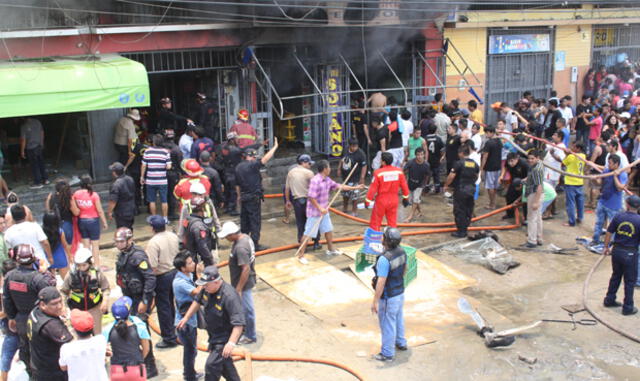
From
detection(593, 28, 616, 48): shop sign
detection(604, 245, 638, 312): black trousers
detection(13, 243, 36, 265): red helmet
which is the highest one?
detection(593, 28, 616, 48): shop sign

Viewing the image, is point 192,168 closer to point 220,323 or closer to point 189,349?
point 189,349

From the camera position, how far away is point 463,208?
36.4 ft

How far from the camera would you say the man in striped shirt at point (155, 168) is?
452 inches

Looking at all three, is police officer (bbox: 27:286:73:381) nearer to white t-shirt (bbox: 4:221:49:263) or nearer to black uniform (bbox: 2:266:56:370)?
black uniform (bbox: 2:266:56:370)

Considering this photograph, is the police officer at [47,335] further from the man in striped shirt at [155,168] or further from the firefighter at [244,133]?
the firefighter at [244,133]

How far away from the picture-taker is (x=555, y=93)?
18.8m

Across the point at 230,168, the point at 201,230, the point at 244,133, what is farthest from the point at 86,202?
the point at 244,133

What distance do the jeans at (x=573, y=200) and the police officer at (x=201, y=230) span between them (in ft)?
22.1

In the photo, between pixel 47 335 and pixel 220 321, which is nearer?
pixel 47 335

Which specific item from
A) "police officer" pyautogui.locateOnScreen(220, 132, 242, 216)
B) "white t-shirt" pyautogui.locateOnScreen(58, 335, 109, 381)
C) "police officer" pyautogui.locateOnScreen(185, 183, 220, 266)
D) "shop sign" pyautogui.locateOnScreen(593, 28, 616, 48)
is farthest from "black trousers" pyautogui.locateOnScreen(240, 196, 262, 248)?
"shop sign" pyautogui.locateOnScreen(593, 28, 616, 48)

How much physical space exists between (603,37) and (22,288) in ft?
67.1

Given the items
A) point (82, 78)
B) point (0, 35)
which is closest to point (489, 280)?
point (82, 78)

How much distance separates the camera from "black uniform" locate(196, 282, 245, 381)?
582cm

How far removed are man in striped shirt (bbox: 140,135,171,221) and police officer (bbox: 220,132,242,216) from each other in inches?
45.3
